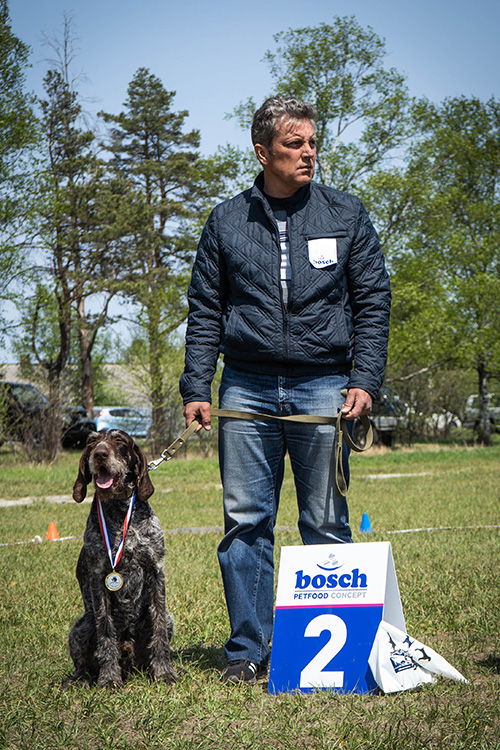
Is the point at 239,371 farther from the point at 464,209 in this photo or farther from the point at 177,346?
the point at 464,209

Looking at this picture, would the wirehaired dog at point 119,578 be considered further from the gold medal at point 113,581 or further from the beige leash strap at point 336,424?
the beige leash strap at point 336,424

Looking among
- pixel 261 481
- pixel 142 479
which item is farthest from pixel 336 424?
pixel 142 479

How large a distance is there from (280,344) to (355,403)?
43 cm

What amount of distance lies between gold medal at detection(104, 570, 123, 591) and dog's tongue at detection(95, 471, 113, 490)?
0.38 m

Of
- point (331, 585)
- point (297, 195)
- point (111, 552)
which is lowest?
point (331, 585)

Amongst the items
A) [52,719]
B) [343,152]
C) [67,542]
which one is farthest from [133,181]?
[52,719]

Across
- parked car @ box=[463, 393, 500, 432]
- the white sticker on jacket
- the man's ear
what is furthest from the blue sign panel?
parked car @ box=[463, 393, 500, 432]

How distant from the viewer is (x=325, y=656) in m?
3.17

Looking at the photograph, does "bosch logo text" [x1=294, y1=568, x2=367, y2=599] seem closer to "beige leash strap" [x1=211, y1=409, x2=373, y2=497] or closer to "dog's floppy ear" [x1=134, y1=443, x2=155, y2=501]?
"beige leash strap" [x1=211, y1=409, x2=373, y2=497]

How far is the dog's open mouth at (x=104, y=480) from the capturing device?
11.1ft

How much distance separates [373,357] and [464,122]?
29474 millimetres

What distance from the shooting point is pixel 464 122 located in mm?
30031

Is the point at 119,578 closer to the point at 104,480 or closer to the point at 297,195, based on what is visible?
the point at 104,480

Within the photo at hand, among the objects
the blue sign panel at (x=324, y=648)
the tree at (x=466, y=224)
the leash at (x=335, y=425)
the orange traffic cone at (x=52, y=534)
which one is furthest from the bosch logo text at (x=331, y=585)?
the tree at (x=466, y=224)
